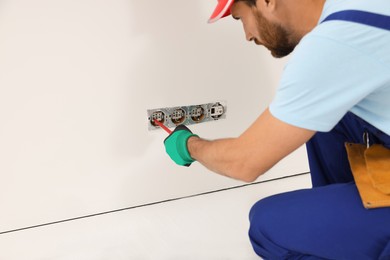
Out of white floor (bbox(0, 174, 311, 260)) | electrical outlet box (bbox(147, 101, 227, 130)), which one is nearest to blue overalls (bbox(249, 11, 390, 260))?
white floor (bbox(0, 174, 311, 260))

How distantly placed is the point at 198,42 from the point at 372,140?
22.9 inches

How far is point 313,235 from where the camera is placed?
0.83 metres

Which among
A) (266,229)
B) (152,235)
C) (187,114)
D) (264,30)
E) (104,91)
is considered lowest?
(152,235)

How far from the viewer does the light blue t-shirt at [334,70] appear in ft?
2.09

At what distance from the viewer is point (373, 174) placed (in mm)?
816

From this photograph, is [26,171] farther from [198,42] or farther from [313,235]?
[313,235]

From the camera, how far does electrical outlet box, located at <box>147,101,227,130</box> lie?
130 centimetres

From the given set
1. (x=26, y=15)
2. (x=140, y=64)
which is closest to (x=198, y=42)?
(x=140, y=64)

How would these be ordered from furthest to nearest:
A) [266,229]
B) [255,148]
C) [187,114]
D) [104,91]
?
[187,114]
[104,91]
[266,229]
[255,148]

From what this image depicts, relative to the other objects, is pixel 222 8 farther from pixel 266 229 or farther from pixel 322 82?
pixel 266 229

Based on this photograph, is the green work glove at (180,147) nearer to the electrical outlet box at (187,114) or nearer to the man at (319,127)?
the man at (319,127)

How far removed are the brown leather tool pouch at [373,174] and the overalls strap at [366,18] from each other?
0.29 meters

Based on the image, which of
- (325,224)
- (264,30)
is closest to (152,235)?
(325,224)

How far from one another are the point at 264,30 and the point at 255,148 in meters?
0.23
